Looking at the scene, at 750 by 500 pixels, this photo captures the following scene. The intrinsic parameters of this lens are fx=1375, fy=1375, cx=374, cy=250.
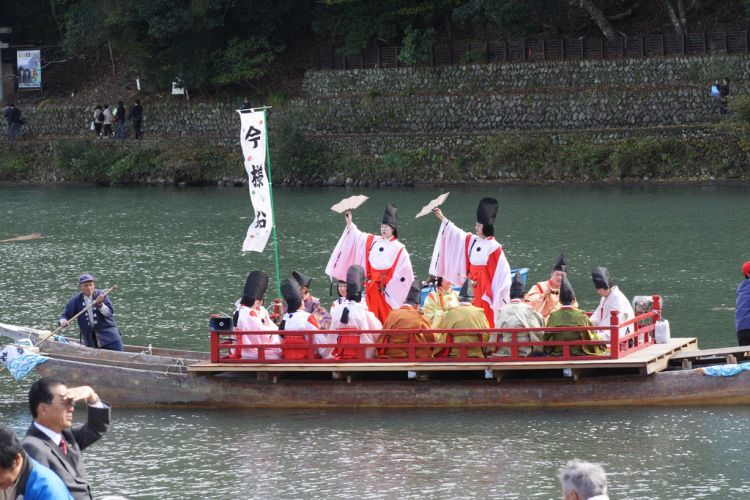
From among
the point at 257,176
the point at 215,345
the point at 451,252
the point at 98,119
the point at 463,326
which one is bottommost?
the point at 215,345

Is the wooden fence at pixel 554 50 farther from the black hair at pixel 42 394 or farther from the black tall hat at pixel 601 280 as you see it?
the black hair at pixel 42 394

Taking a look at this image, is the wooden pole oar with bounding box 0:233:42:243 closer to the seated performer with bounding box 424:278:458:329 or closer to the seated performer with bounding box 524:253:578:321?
the seated performer with bounding box 424:278:458:329

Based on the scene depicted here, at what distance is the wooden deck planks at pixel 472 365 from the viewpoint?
49.5ft

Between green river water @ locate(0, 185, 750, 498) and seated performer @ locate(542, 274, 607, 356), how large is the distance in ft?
2.36

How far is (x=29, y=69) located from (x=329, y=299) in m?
36.0

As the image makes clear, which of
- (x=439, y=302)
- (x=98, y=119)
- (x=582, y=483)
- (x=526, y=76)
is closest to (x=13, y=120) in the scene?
(x=98, y=119)

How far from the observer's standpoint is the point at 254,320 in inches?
633

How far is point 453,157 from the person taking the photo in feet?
148

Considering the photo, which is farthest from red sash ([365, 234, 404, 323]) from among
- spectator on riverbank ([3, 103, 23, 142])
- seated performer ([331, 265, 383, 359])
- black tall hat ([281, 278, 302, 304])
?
spectator on riverbank ([3, 103, 23, 142])

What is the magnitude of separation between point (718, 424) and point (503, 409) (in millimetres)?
2379

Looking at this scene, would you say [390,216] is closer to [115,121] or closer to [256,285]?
[256,285]

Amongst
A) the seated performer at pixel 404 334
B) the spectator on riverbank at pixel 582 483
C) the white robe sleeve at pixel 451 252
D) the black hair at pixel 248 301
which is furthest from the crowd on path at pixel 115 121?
the spectator on riverbank at pixel 582 483

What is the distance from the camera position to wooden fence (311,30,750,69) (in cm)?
4394

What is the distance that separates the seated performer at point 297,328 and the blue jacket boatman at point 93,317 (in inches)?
91.6
